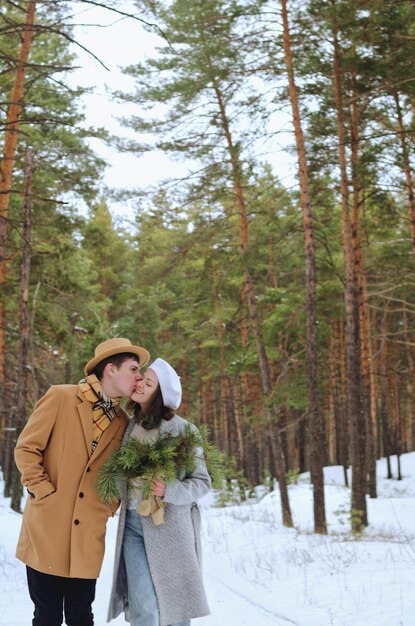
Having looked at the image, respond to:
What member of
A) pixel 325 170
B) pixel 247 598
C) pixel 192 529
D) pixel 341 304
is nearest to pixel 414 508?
pixel 341 304

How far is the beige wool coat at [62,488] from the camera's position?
425 cm

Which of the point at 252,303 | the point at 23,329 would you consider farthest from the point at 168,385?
the point at 23,329

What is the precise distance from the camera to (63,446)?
4.38 m

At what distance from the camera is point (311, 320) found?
1488 centimetres

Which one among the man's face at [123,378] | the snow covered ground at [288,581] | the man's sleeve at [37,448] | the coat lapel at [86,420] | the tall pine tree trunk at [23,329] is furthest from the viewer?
the tall pine tree trunk at [23,329]

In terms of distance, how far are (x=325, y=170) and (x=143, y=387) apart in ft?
45.3

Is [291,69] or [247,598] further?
[291,69]

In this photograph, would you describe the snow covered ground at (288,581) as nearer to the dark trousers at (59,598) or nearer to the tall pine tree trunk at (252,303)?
the dark trousers at (59,598)

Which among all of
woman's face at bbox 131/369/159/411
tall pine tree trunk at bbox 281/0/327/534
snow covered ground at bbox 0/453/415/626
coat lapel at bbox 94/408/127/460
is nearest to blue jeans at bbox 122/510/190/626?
coat lapel at bbox 94/408/127/460

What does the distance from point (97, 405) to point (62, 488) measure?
1.83ft

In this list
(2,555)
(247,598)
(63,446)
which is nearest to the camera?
(63,446)

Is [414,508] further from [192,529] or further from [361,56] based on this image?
[192,529]

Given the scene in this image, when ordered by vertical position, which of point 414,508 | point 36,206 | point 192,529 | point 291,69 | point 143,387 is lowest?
point 414,508

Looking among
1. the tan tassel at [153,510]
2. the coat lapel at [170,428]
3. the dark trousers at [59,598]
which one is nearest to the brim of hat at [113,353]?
the coat lapel at [170,428]
